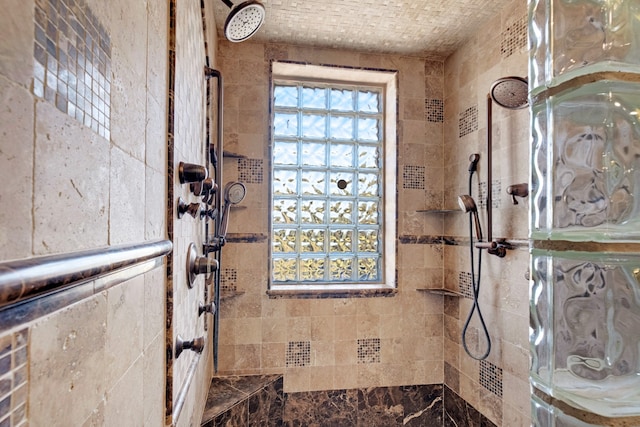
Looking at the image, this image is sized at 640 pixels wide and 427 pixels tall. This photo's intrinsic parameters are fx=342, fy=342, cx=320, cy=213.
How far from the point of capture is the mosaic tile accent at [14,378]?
0.29 meters

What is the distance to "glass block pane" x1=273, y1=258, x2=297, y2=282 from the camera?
2330mm

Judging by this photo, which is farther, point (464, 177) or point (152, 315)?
point (464, 177)

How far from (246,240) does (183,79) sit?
121 centimetres

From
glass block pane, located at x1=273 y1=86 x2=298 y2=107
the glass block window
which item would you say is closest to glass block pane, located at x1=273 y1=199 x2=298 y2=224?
the glass block window

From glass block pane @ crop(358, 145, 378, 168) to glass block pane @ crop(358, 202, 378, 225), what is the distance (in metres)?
0.28

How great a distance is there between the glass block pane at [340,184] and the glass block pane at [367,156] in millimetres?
137

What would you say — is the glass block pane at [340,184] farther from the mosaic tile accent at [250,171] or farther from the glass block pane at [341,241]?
the mosaic tile accent at [250,171]

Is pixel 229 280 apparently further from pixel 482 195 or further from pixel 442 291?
pixel 482 195

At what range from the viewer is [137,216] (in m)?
0.67

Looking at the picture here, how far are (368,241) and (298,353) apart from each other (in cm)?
89

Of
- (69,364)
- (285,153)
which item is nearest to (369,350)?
(285,153)

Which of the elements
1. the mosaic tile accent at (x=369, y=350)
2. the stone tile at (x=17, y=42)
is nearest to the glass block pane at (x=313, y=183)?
the mosaic tile accent at (x=369, y=350)

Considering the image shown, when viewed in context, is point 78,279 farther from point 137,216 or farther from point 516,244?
point 516,244

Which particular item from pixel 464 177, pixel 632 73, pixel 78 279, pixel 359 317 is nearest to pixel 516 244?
pixel 464 177
